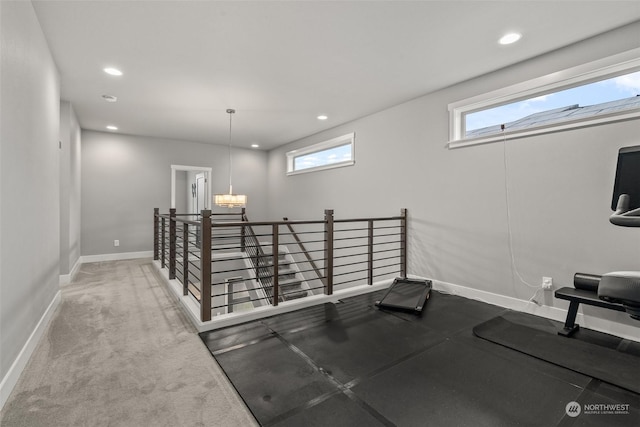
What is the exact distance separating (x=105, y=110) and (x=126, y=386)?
14.2 feet

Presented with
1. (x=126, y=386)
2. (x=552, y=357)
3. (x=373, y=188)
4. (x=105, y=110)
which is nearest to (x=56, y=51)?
(x=105, y=110)

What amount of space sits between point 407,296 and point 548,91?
2535 millimetres

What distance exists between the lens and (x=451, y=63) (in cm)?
309

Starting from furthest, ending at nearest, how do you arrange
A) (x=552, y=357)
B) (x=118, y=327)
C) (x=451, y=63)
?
(x=451, y=63), (x=118, y=327), (x=552, y=357)

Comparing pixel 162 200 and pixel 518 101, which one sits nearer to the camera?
pixel 518 101

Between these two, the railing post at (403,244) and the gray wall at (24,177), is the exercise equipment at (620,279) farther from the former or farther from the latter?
the gray wall at (24,177)

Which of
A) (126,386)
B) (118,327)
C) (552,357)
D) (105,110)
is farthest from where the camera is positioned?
(105,110)

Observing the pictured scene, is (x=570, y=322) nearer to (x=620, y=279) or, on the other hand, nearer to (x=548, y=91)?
(x=620, y=279)

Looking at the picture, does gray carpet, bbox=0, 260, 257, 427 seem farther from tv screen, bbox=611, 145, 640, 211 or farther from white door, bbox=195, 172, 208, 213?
white door, bbox=195, 172, 208, 213

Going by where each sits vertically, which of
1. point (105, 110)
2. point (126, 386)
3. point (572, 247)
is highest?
point (105, 110)

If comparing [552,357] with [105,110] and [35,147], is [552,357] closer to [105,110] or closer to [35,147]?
[35,147]

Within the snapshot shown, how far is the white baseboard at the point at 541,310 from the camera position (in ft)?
8.19

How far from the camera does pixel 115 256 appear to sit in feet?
19.2

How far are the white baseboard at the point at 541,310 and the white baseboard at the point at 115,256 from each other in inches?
220
